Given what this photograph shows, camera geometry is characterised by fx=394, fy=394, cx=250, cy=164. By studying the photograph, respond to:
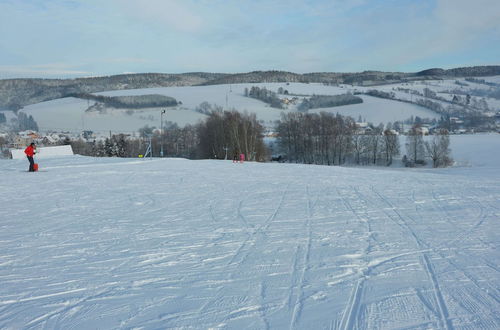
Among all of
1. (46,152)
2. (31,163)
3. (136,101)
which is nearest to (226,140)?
(46,152)

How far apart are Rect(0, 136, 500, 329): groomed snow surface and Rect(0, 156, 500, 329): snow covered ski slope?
21mm

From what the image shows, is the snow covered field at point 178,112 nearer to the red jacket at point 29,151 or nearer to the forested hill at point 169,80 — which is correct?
Answer: the forested hill at point 169,80

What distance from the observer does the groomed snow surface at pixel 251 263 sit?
12.8ft

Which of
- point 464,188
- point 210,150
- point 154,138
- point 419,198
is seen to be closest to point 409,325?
point 419,198

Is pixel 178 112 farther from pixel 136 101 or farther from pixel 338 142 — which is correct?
pixel 338 142

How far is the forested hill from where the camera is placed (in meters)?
132

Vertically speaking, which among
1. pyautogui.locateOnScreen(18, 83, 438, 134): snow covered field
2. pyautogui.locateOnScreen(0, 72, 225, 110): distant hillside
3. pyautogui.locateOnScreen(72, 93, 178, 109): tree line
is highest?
pyautogui.locateOnScreen(0, 72, 225, 110): distant hillside

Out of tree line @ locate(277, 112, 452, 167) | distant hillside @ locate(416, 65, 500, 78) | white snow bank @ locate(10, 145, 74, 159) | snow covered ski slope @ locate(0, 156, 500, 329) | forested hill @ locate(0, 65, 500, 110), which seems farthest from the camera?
distant hillside @ locate(416, 65, 500, 78)

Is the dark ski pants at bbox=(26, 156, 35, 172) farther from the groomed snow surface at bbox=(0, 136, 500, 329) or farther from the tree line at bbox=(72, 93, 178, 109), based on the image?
the tree line at bbox=(72, 93, 178, 109)

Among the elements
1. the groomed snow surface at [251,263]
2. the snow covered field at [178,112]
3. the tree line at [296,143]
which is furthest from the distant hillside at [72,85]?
the groomed snow surface at [251,263]

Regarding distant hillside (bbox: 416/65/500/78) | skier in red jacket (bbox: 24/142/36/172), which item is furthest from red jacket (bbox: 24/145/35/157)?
distant hillside (bbox: 416/65/500/78)

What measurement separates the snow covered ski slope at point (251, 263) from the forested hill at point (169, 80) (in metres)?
130

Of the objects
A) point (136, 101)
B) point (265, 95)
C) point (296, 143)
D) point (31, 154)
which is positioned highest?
point (265, 95)

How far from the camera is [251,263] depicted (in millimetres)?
5414
